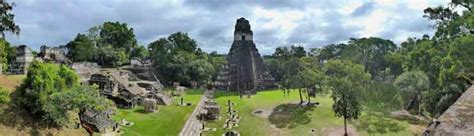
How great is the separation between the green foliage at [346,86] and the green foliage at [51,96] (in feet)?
70.8

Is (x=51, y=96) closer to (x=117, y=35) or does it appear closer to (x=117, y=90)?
(x=117, y=90)

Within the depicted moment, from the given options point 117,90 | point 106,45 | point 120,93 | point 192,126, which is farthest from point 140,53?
point 192,126

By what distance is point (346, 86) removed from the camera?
43844 millimetres

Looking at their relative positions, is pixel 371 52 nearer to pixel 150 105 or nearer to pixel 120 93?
pixel 120 93

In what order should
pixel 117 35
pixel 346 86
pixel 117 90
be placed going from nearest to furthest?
pixel 346 86
pixel 117 90
pixel 117 35

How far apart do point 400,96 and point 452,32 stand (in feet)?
56.3

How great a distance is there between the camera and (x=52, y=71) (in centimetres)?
3422

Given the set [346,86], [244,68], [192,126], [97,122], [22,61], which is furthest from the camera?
[244,68]

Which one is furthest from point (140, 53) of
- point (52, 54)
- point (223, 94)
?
point (223, 94)

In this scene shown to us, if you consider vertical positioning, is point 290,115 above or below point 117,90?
below

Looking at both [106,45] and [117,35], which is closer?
[106,45]

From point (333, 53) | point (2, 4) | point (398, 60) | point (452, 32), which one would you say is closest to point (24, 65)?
point (2, 4)

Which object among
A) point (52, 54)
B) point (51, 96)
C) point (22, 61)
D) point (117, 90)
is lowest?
point (117, 90)

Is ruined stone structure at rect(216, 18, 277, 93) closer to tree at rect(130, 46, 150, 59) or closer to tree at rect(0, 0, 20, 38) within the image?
tree at rect(130, 46, 150, 59)
